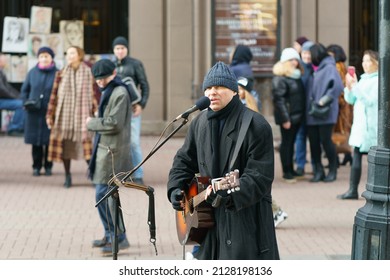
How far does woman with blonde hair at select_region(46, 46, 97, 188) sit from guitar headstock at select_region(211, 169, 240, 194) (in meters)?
7.91

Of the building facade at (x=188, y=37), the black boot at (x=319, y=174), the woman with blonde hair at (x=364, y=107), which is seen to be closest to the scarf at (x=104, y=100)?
the woman with blonde hair at (x=364, y=107)

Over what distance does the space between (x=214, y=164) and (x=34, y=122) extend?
9.10m

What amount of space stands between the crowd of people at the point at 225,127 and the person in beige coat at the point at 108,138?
0.04 feet

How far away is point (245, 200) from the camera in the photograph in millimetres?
6770

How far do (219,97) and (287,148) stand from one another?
853cm

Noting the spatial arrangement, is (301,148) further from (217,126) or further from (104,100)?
(217,126)

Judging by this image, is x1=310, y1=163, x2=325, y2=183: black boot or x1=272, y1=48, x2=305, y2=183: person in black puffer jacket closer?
x1=272, y1=48, x2=305, y2=183: person in black puffer jacket

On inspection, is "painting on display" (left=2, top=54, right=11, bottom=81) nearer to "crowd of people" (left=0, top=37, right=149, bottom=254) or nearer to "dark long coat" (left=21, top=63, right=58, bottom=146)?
"crowd of people" (left=0, top=37, right=149, bottom=254)

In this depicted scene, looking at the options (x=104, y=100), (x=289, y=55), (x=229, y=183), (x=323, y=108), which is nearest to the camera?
(x=229, y=183)

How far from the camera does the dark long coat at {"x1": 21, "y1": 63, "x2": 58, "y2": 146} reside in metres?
15.7

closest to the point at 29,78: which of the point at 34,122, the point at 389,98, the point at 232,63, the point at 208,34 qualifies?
the point at 34,122

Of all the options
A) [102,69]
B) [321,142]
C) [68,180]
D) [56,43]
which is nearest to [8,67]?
[56,43]

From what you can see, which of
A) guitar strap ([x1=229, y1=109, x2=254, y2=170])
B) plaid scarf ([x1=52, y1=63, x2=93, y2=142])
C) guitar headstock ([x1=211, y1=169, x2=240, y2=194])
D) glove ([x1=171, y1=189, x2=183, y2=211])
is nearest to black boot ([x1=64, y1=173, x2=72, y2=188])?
plaid scarf ([x1=52, y1=63, x2=93, y2=142])
